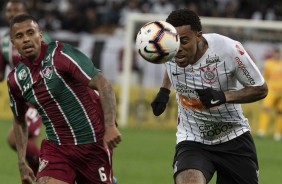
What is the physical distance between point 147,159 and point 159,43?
869cm

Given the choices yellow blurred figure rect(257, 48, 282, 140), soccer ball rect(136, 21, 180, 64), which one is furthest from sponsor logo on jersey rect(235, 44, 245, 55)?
yellow blurred figure rect(257, 48, 282, 140)

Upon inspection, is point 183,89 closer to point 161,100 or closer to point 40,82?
point 161,100

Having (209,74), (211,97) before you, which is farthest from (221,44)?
(211,97)

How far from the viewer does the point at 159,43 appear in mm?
7164

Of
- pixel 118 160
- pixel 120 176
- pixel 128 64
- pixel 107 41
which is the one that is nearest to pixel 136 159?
pixel 118 160

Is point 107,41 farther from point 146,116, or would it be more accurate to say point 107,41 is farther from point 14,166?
point 14,166

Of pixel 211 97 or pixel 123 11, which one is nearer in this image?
pixel 211 97

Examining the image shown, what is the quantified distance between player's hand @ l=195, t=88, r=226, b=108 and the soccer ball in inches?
15.8

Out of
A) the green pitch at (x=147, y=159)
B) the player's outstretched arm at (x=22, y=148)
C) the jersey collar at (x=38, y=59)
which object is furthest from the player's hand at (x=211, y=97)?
the green pitch at (x=147, y=159)

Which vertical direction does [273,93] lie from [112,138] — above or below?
below

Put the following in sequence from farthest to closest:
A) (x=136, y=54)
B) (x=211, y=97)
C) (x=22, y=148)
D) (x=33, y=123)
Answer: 1. (x=136, y=54)
2. (x=33, y=123)
3. (x=22, y=148)
4. (x=211, y=97)

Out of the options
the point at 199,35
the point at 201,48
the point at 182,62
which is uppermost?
the point at 199,35

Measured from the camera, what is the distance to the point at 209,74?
762 cm

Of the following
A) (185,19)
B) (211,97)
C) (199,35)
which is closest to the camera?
(211,97)
